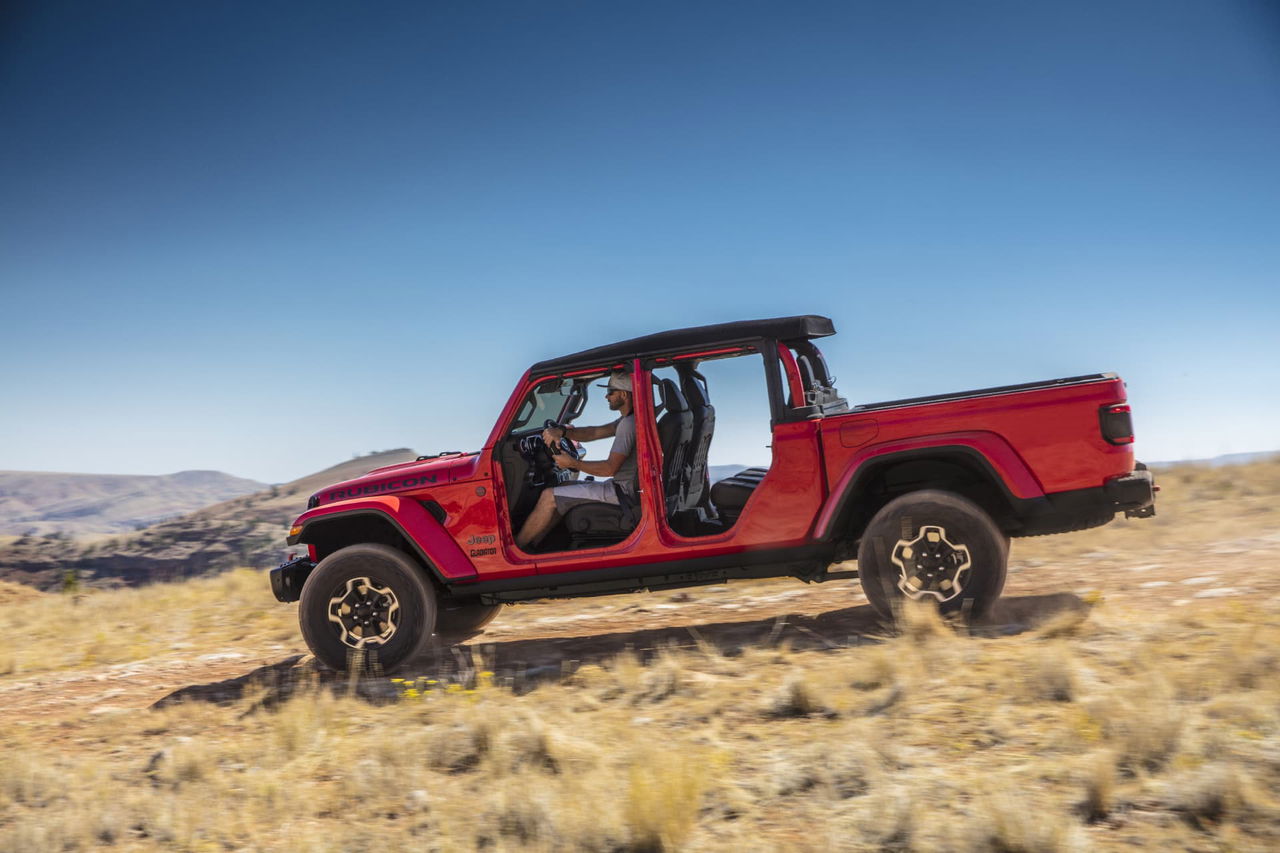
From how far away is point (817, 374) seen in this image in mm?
6316

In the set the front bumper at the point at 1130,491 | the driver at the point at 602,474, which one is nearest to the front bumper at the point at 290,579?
the driver at the point at 602,474

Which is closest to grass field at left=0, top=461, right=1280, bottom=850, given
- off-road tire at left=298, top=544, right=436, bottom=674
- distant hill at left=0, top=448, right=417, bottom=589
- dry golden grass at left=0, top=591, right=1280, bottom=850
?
dry golden grass at left=0, top=591, right=1280, bottom=850

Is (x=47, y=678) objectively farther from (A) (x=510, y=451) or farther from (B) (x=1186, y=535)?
(B) (x=1186, y=535)

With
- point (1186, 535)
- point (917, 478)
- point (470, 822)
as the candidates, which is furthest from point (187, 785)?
point (1186, 535)

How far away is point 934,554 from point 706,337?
187cm

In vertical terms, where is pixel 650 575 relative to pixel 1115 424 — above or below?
below

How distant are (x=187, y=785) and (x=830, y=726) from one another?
2.85 meters

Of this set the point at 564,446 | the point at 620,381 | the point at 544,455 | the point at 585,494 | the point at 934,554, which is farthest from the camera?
the point at 544,455

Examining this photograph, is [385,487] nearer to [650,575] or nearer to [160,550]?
[650,575]

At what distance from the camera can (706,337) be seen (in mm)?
5855

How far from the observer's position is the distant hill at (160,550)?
69.8 meters

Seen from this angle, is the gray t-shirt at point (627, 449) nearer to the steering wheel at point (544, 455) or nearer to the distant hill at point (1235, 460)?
the steering wheel at point (544, 455)

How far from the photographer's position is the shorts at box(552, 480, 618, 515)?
6152 mm

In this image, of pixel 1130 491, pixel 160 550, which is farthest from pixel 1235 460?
pixel 160 550
